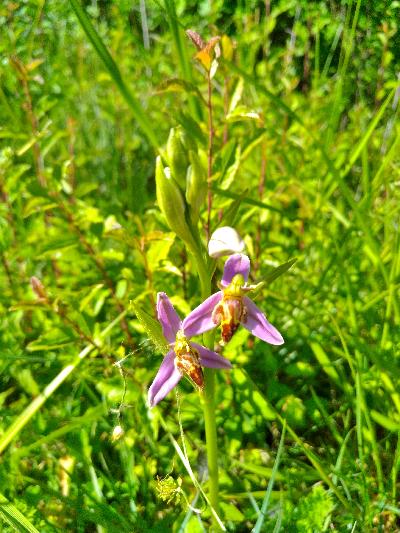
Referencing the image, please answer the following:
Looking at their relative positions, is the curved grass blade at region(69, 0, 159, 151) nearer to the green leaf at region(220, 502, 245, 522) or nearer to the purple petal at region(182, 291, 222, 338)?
the purple petal at region(182, 291, 222, 338)

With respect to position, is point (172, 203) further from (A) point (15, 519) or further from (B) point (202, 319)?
(A) point (15, 519)

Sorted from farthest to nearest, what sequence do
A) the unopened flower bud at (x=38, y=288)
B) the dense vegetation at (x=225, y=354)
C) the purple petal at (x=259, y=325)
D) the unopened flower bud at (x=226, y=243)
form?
the unopened flower bud at (x=38, y=288), the dense vegetation at (x=225, y=354), the purple petal at (x=259, y=325), the unopened flower bud at (x=226, y=243)

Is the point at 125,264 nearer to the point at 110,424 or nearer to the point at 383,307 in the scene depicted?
the point at 110,424

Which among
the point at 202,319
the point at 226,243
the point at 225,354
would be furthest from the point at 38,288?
the point at 226,243

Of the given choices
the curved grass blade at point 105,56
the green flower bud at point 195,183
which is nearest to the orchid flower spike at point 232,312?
the green flower bud at point 195,183

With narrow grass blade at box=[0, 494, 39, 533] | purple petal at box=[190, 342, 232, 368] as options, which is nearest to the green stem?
purple petal at box=[190, 342, 232, 368]

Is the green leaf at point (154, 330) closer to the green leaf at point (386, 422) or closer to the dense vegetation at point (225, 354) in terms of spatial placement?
the dense vegetation at point (225, 354)
